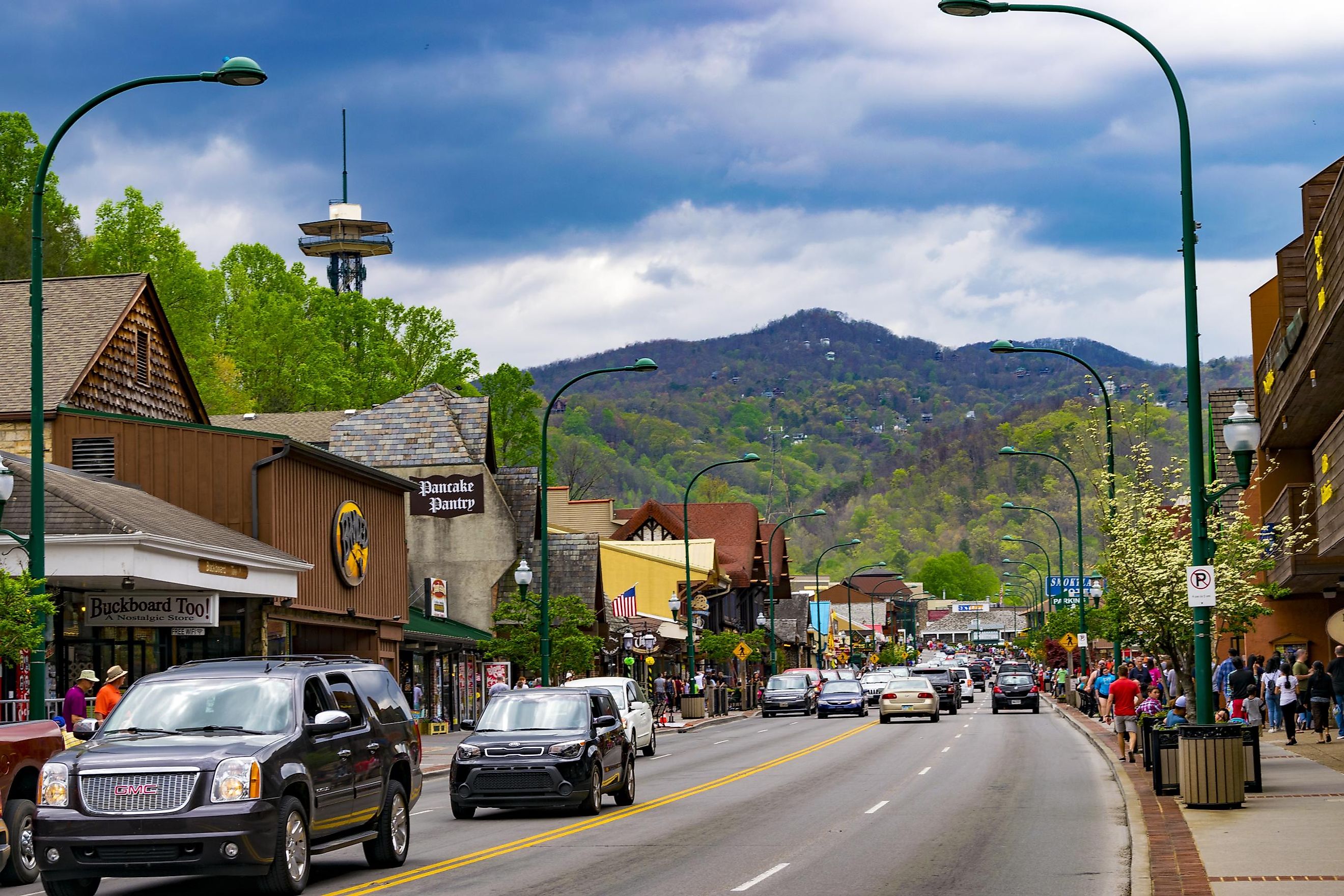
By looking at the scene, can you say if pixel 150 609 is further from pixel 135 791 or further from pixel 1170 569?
pixel 1170 569

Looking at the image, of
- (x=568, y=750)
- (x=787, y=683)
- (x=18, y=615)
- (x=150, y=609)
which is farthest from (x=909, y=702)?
(x=18, y=615)

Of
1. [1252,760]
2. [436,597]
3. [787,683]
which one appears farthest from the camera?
[787,683]

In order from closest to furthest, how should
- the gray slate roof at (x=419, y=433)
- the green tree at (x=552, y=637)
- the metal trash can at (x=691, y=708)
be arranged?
1. the green tree at (x=552, y=637)
2. the gray slate roof at (x=419, y=433)
3. the metal trash can at (x=691, y=708)

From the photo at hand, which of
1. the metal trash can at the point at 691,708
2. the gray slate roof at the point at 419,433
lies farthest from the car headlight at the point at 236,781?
the metal trash can at the point at 691,708

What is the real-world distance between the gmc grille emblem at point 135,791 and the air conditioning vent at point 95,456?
2247 cm

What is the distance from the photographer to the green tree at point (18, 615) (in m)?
18.2

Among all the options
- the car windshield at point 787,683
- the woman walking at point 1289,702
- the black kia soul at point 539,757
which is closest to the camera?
the black kia soul at point 539,757

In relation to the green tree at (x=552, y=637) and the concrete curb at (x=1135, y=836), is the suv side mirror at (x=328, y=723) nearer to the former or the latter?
the concrete curb at (x=1135, y=836)

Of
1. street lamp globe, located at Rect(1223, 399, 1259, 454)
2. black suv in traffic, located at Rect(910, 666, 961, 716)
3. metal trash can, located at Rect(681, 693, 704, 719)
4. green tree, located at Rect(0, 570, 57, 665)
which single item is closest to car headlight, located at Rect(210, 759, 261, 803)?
green tree, located at Rect(0, 570, 57, 665)

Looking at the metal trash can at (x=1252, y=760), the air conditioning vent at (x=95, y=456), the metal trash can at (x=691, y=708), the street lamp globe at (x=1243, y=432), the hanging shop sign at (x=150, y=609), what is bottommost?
the metal trash can at (x=691, y=708)

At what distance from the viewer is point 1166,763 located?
21.5m

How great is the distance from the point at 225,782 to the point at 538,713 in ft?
31.7

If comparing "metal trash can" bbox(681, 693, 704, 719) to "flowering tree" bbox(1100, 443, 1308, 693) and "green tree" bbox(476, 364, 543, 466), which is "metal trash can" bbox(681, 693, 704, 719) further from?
"flowering tree" bbox(1100, 443, 1308, 693)

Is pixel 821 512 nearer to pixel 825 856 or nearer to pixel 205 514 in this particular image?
pixel 205 514
